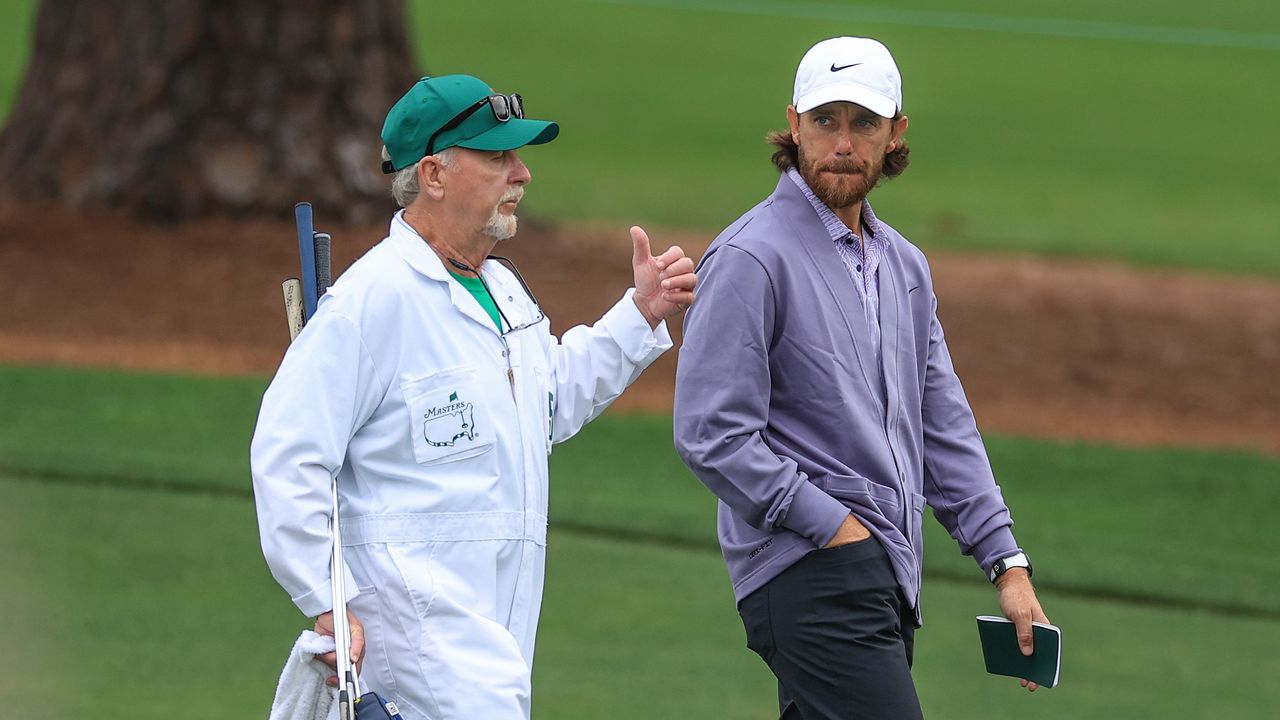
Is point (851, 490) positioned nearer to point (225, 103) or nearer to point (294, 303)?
point (294, 303)

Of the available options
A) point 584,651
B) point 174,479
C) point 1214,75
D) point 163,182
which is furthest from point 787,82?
point 584,651

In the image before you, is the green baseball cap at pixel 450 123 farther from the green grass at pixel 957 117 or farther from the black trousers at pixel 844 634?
the green grass at pixel 957 117

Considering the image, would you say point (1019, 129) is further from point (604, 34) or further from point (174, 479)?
point (174, 479)

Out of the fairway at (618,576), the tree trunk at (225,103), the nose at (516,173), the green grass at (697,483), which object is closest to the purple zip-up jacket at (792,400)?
the nose at (516,173)

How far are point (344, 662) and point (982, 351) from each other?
32.2 ft

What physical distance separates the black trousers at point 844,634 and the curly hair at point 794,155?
0.96 meters

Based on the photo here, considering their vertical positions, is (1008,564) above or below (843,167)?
below

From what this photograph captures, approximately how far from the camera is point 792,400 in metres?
4.62

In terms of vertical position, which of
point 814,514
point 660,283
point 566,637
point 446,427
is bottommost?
point 566,637

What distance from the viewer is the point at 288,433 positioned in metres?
3.98

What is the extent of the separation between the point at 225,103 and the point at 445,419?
10365 mm

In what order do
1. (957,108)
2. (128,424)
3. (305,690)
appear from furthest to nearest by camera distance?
(957,108), (128,424), (305,690)

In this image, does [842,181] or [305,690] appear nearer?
[305,690]

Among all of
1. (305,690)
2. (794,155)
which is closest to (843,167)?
(794,155)
